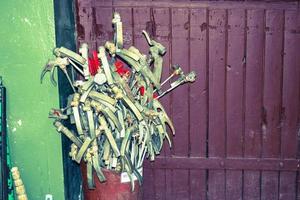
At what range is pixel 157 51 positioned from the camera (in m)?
3.78

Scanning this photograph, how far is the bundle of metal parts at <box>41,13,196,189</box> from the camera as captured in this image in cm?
354

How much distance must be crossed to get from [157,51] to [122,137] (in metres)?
0.65

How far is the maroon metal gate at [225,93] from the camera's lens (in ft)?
13.2

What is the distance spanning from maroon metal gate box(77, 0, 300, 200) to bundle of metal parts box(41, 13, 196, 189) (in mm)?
472

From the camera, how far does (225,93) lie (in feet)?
13.6

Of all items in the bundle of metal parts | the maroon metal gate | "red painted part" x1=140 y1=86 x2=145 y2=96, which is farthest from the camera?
the maroon metal gate

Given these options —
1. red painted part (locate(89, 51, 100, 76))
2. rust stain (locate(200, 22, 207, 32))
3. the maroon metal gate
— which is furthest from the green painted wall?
rust stain (locate(200, 22, 207, 32))

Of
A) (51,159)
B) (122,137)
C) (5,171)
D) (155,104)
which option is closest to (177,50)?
(155,104)

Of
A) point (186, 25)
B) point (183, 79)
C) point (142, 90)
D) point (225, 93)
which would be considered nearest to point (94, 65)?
point (142, 90)

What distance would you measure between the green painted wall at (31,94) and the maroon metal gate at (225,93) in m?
0.46

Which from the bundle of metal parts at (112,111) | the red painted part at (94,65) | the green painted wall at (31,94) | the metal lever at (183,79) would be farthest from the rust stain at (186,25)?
the green painted wall at (31,94)

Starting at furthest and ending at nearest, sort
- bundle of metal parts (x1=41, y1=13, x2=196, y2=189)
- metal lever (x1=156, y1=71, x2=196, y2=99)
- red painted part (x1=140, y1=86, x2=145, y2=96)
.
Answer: metal lever (x1=156, y1=71, x2=196, y2=99), red painted part (x1=140, y1=86, x2=145, y2=96), bundle of metal parts (x1=41, y1=13, x2=196, y2=189)

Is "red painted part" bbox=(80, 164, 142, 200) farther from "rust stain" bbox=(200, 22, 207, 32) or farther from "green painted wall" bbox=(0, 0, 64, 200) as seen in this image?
"rust stain" bbox=(200, 22, 207, 32)

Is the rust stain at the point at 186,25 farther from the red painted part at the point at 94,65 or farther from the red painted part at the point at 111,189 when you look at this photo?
the red painted part at the point at 111,189
